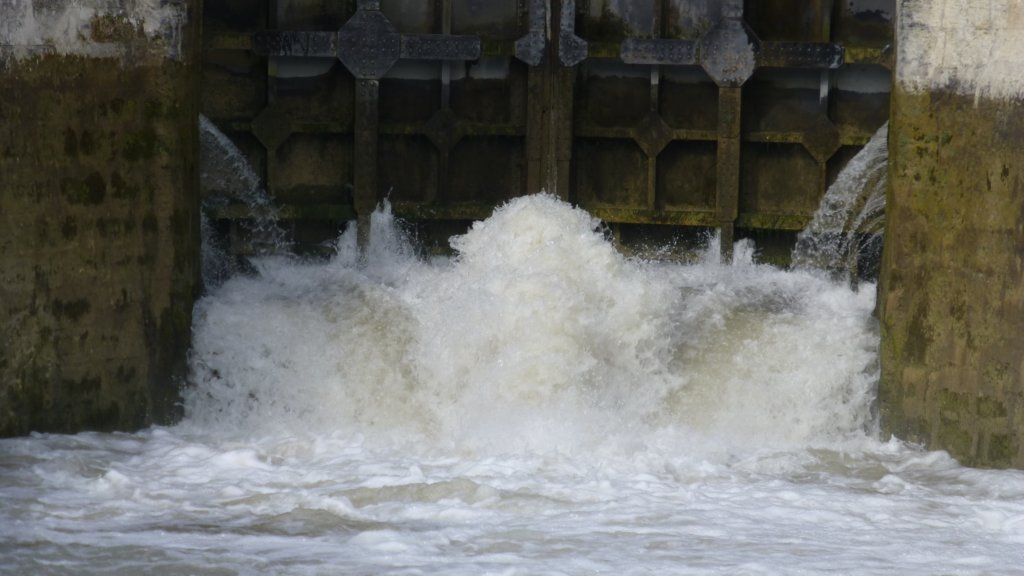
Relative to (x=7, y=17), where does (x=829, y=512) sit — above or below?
below

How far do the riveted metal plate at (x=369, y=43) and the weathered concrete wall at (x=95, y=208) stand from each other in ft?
4.55

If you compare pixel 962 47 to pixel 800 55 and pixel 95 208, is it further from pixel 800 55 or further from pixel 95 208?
pixel 95 208

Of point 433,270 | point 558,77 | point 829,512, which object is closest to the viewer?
point 829,512

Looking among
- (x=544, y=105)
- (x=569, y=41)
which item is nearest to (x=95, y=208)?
(x=544, y=105)

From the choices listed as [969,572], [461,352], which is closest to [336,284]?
[461,352]

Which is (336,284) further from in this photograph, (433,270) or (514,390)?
(514,390)

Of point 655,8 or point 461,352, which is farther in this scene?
point 655,8

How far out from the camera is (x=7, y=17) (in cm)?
703

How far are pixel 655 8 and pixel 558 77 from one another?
627 millimetres

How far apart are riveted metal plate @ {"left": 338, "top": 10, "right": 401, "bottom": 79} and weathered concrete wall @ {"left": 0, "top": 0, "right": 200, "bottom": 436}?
1.39 metres

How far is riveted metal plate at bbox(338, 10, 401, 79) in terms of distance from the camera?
8992 millimetres

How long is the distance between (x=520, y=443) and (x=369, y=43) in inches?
113

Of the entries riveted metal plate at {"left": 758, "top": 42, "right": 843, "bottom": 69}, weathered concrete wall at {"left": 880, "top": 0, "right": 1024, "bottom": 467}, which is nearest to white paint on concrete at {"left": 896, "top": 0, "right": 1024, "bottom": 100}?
weathered concrete wall at {"left": 880, "top": 0, "right": 1024, "bottom": 467}

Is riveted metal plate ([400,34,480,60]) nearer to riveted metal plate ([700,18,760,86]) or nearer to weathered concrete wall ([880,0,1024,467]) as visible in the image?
riveted metal plate ([700,18,760,86])
